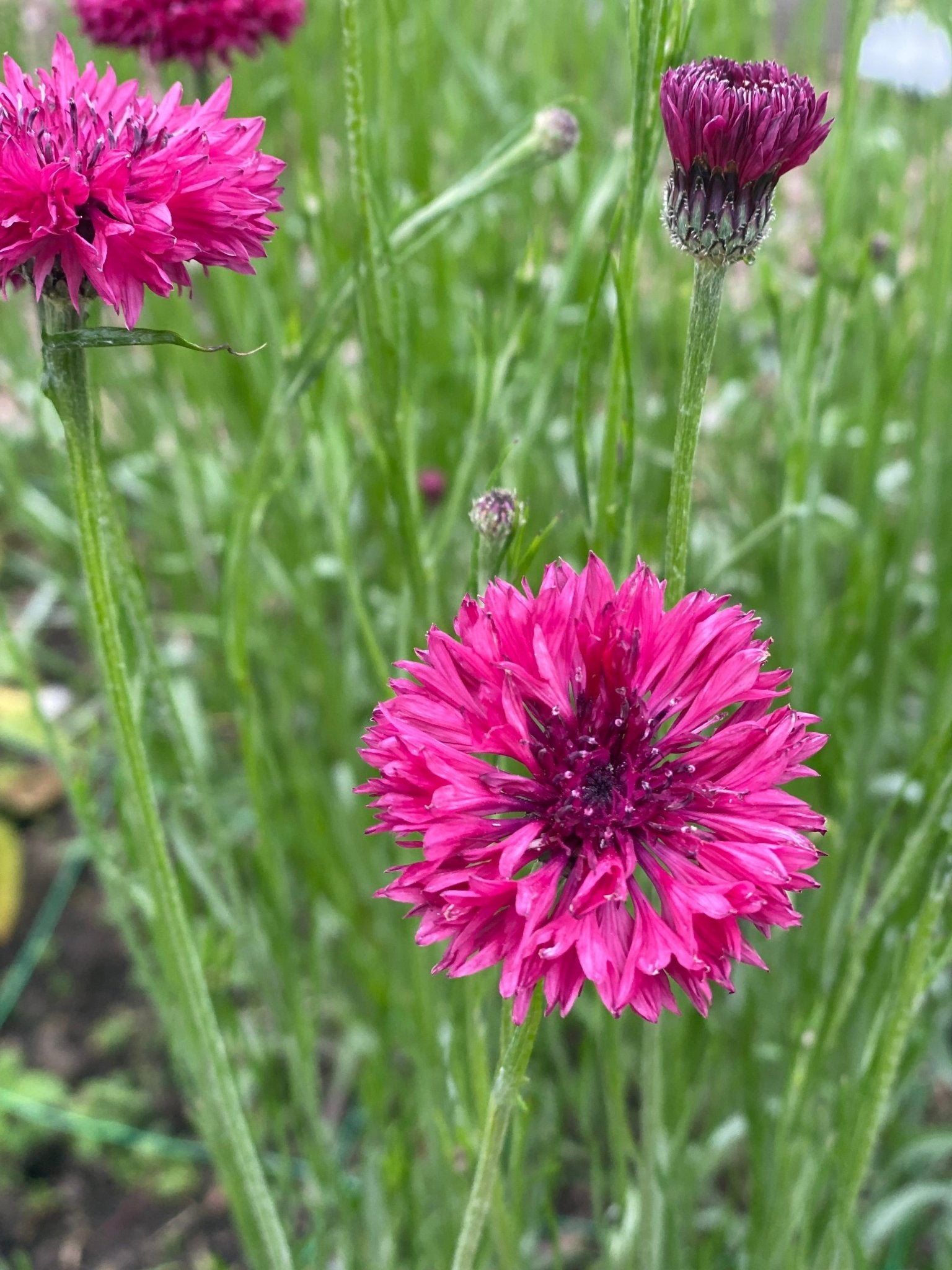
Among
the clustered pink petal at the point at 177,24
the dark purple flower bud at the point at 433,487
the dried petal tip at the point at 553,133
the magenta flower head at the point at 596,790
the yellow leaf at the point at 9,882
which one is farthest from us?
the yellow leaf at the point at 9,882

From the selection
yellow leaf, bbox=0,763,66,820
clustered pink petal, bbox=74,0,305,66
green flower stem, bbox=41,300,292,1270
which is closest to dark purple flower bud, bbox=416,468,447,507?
clustered pink petal, bbox=74,0,305,66

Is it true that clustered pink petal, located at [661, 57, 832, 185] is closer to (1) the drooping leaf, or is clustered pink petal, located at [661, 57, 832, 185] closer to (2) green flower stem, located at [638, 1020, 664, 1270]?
(1) the drooping leaf

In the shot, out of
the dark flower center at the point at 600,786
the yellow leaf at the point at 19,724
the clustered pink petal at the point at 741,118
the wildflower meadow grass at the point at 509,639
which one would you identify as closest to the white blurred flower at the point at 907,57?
the wildflower meadow grass at the point at 509,639

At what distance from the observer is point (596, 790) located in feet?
1.38

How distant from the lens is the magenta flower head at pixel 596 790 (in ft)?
1.19

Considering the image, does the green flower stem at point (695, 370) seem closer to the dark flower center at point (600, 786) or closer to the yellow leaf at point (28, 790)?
the dark flower center at point (600, 786)

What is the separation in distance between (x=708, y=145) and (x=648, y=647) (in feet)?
0.56

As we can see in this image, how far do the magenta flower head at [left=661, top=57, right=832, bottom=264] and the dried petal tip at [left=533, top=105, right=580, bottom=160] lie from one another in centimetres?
24

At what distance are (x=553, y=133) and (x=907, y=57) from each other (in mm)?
776

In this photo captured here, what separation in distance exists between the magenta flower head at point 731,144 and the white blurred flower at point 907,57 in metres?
0.86

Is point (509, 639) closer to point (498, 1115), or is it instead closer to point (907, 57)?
point (498, 1115)

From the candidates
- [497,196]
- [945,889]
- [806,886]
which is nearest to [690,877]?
[806,886]

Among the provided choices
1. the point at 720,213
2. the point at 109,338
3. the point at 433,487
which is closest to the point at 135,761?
the point at 109,338

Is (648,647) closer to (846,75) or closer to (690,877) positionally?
(690,877)
